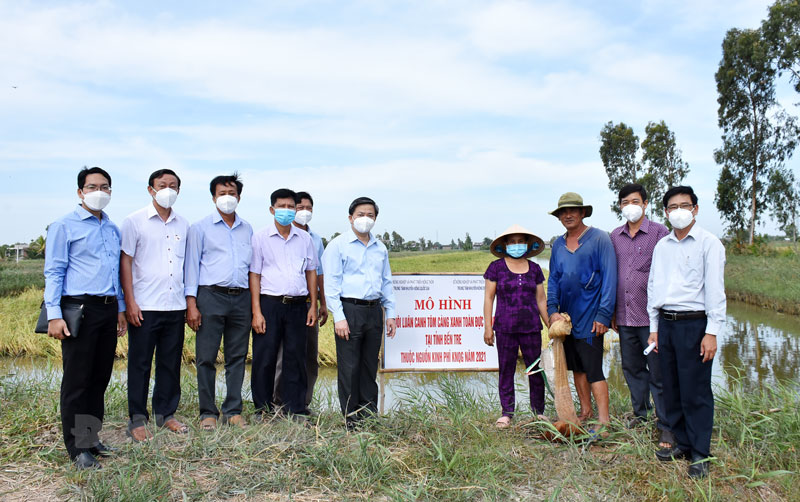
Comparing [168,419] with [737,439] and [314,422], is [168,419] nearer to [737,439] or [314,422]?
[314,422]

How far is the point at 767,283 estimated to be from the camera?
57.9ft

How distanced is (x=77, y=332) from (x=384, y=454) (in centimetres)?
208

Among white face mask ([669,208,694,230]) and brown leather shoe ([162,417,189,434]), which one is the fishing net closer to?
white face mask ([669,208,694,230])

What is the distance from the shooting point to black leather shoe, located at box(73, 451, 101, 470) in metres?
3.49

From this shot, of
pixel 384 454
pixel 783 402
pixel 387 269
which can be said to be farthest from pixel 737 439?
pixel 387 269

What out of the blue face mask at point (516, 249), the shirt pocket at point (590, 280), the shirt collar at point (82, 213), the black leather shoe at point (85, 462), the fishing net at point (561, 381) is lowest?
the black leather shoe at point (85, 462)

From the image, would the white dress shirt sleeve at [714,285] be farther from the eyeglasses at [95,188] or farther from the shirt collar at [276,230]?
the eyeglasses at [95,188]

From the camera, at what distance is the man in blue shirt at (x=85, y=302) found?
349 centimetres

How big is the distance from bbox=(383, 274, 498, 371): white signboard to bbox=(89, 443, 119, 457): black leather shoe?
234cm

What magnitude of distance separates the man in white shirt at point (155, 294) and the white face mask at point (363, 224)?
50.9 inches

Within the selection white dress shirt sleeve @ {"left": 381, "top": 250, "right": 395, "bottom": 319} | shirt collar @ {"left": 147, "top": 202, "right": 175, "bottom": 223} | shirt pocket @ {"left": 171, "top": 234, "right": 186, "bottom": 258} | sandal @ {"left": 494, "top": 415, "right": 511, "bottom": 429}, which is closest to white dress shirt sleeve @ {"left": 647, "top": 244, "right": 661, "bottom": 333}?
sandal @ {"left": 494, "top": 415, "right": 511, "bottom": 429}

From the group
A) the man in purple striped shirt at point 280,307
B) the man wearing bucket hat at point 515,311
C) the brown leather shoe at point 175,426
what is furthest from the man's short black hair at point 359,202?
the brown leather shoe at point 175,426

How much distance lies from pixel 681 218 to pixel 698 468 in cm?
153

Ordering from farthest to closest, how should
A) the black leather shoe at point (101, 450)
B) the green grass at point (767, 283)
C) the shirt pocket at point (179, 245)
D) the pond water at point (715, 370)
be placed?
1. the green grass at point (767, 283)
2. the pond water at point (715, 370)
3. the shirt pocket at point (179, 245)
4. the black leather shoe at point (101, 450)
